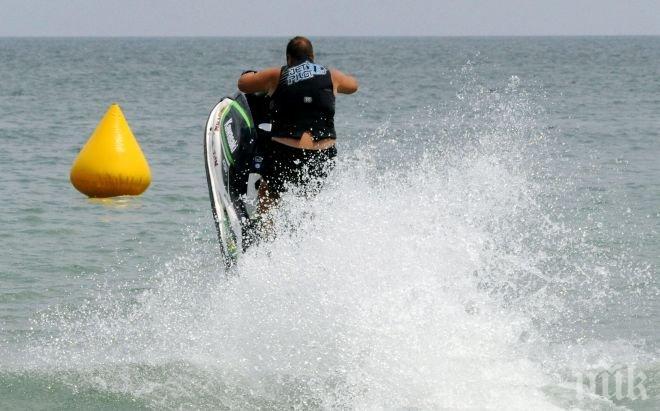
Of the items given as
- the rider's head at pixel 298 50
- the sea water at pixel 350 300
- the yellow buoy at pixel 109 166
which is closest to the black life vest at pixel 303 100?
the rider's head at pixel 298 50

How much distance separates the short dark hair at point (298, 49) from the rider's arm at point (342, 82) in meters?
0.22

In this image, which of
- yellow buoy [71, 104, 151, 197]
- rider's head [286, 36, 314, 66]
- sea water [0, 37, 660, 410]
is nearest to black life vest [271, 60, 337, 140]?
rider's head [286, 36, 314, 66]

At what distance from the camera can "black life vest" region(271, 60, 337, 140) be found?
6.62 m

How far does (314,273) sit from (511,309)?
6.40 feet

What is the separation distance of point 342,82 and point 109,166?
5.90m

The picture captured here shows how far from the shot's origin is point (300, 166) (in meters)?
6.76

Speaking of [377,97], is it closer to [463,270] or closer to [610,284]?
[610,284]

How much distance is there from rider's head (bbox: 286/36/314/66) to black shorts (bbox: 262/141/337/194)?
543 millimetres

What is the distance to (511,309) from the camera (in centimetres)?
743

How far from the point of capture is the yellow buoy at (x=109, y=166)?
12.1m

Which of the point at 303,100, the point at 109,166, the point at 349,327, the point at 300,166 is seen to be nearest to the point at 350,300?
the point at 349,327

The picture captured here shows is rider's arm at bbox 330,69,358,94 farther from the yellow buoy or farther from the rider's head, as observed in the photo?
the yellow buoy

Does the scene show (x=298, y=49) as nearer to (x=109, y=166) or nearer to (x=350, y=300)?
(x=350, y=300)

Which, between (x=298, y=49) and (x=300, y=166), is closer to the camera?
(x=298, y=49)
